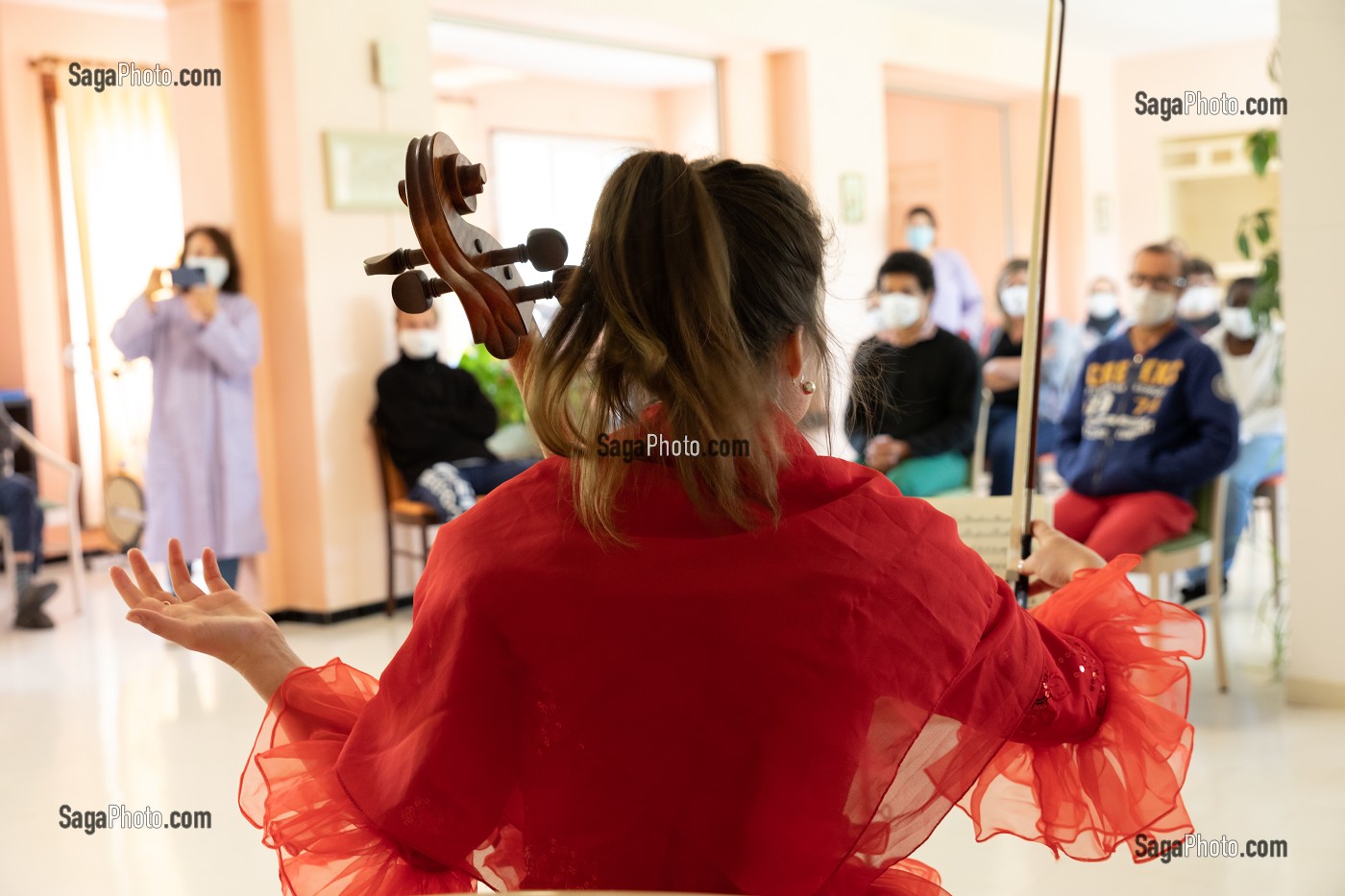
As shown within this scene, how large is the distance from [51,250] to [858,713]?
22.8 ft

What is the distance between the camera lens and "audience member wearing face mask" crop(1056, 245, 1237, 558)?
364cm

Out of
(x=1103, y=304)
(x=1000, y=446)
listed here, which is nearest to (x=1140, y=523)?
(x=1000, y=446)

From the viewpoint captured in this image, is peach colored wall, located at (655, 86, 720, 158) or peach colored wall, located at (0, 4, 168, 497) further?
peach colored wall, located at (655, 86, 720, 158)

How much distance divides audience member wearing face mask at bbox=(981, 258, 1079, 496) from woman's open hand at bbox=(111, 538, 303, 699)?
423 centimetres

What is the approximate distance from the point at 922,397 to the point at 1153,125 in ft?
20.6

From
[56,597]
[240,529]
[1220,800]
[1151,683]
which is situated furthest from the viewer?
[56,597]

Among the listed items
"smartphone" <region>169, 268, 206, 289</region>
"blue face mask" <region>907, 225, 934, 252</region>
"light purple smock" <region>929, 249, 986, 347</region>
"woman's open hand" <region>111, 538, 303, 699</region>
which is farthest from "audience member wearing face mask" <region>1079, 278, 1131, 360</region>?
"woman's open hand" <region>111, 538, 303, 699</region>

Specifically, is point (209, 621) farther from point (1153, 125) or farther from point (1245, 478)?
point (1153, 125)

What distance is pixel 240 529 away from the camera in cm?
489

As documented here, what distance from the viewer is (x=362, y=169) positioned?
501cm

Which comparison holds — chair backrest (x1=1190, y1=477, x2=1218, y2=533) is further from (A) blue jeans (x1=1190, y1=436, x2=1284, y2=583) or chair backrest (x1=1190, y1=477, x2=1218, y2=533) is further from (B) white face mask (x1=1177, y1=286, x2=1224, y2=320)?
(B) white face mask (x1=1177, y1=286, x2=1224, y2=320)

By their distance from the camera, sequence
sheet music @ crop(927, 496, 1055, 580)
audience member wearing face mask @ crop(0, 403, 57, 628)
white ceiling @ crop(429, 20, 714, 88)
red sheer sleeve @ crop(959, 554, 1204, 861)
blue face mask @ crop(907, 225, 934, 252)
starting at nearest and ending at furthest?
red sheer sleeve @ crop(959, 554, 1204, 861) → sheet music @ crop(927, 496, 1055, 580) → audience member wearing face mask @ crop(0, 403, 57, 628) → white ceiling @ crop(429, 20, 714, 88) → blue face mask @ crop(907, 225, 934, 252)

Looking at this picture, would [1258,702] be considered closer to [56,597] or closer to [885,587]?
[885,587]

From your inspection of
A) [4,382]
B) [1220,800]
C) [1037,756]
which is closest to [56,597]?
[4,382]
